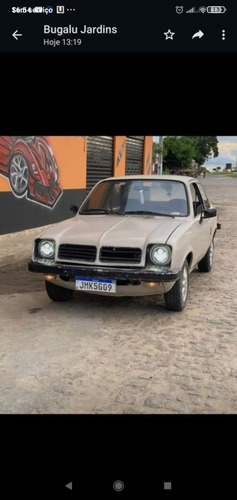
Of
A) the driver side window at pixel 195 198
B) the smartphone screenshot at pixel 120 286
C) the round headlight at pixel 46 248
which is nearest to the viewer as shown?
the smartphone screenshot at pixel 120 286

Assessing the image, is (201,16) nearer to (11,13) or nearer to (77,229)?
(11,13)

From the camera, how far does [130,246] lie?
4.63 metres

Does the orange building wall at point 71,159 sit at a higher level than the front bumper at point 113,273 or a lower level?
higher

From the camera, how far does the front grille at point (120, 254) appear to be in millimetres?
4641

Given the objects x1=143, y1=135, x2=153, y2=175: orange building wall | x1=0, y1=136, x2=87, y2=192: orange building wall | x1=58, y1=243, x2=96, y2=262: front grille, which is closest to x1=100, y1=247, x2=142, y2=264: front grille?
x1=58, y1=243, x2=96, y2=262: front grille

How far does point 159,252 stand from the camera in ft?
15.2

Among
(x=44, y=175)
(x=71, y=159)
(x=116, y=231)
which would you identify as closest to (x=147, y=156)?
(x=71, y=159)

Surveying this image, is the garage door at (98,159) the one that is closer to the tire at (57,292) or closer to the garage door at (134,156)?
the garage door at (134,156)

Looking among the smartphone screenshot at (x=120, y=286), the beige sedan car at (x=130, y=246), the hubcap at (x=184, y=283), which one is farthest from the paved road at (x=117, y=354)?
the beige sedan car at (x=130, y=246)

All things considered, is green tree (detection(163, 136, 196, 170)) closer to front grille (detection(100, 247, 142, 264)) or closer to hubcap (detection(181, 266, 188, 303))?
hubcap (detection(181, 266, 188, 303))

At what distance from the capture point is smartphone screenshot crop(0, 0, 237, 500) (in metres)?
1.09

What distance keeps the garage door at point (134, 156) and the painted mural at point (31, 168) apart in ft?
18.1

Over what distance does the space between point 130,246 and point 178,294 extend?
81cm

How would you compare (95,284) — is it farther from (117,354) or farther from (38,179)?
(38,179)
